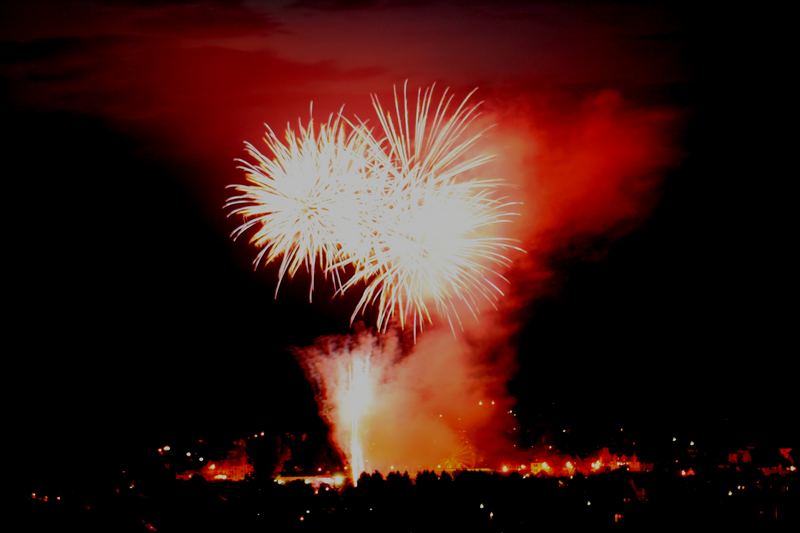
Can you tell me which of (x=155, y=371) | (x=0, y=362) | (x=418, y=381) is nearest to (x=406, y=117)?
(x=418, y=381)

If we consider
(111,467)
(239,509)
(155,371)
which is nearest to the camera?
(239,509)

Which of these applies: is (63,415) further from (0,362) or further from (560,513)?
(560,513)

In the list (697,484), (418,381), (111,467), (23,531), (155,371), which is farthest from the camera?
(155,371)

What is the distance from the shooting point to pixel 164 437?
82.8 ft

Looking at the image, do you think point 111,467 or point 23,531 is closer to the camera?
point 23,531

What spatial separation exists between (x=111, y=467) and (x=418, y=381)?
7127 mm

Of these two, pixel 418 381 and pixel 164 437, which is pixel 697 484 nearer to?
pixel 418 381

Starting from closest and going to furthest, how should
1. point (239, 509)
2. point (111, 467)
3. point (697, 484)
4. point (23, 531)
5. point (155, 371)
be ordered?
point (23, 531) < point (239, 509) < point (697, 484) < point (111, 467) < point (155, 371)

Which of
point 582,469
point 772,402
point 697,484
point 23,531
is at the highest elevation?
point 772,402

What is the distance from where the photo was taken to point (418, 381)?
73.5ft

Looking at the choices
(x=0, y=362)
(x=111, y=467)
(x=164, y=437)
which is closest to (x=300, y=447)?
(x=164, y=437)

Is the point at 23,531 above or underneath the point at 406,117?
underneath

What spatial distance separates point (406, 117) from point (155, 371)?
50.1 feet

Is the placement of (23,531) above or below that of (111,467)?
below
